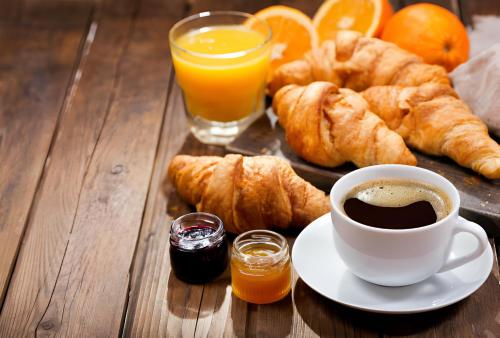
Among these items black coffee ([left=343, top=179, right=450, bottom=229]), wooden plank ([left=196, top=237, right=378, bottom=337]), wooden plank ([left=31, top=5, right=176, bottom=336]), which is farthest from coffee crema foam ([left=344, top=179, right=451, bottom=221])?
wooden plank ([left=31, top=5, right=176, bottom=336])

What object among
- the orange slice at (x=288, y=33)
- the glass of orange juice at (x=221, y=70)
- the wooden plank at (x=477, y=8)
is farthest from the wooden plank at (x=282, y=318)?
the wooden plank at (x=477, y=8)

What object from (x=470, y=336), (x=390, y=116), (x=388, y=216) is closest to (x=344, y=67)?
(x=390, y=116)

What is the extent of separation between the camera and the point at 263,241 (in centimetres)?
171

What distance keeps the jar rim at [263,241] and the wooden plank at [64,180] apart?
42 cm

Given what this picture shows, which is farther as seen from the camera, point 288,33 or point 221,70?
point 288,33

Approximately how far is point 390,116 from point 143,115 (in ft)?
2.50

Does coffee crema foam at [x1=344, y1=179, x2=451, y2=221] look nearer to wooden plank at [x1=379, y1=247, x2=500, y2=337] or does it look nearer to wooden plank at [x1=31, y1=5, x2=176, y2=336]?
wooden plank at [x1=379, y1=247, x2=500, y2=337]

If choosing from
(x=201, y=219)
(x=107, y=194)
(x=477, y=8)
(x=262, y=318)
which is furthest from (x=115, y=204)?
(x=477, y=8)

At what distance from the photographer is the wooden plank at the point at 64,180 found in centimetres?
167

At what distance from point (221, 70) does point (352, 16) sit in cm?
58

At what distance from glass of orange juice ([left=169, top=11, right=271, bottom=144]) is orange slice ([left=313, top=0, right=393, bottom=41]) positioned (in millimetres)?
306

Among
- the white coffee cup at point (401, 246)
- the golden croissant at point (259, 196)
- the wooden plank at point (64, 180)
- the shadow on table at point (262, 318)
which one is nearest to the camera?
the white coffee cup at point (401, 246)

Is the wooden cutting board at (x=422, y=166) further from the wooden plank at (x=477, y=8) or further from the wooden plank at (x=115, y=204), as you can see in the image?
the wooden plank at (x=477, y=8)

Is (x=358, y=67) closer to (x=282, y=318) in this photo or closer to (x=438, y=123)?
(x=438, y=123)
